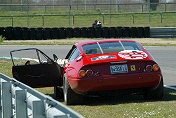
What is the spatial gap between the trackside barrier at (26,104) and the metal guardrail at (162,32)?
98.7 ft

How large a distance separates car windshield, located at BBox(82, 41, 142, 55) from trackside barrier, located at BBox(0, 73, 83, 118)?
9.44 feet

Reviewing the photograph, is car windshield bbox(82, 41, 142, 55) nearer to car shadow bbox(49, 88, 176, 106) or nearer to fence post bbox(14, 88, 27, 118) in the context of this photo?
car shadow bbox(49, 88, 176, 106)

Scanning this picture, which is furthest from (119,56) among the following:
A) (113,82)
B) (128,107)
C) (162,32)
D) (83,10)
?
(83,10)

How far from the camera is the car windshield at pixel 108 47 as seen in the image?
916cm

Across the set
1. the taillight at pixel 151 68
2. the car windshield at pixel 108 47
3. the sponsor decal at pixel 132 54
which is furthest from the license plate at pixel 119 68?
the car windshield at pixel 108 47

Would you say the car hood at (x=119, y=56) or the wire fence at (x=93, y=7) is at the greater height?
the wire fence at (x=93, y=7)

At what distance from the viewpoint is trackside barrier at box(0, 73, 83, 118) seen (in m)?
4.03

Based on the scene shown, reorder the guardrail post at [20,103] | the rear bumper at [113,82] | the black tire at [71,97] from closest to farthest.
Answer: the guardrail post at [20,103] → the rear bumper at [113,82] → the black tire at [71,97]

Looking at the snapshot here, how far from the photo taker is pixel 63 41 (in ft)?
110

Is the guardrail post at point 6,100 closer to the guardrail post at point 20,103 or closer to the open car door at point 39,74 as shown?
the guardrail post at point 20,103

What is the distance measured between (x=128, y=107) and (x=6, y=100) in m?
2.91

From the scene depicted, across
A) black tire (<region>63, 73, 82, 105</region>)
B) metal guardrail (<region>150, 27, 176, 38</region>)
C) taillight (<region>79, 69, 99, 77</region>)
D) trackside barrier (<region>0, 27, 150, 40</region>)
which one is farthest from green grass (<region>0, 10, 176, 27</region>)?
taillight (<region>79, 69, 99, 77</region>)

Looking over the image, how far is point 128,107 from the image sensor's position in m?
8.39

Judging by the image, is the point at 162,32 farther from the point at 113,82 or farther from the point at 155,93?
the point at 113,82
